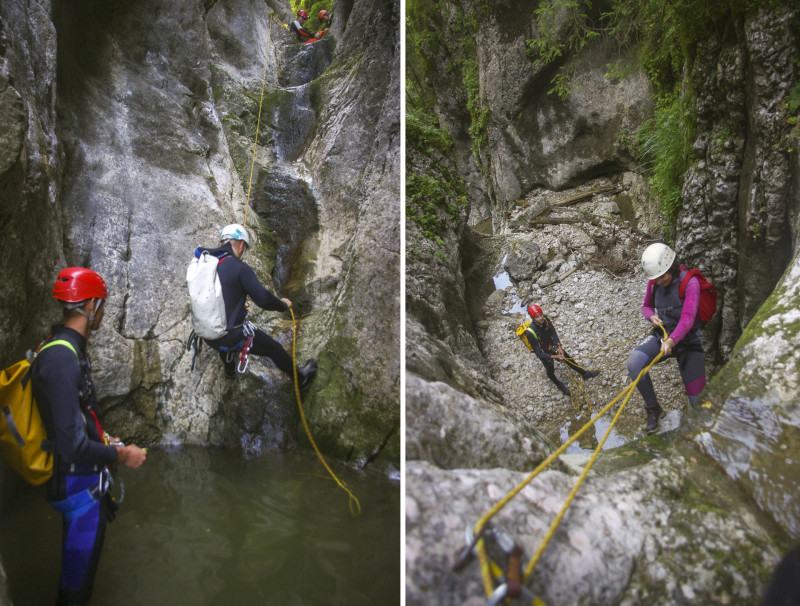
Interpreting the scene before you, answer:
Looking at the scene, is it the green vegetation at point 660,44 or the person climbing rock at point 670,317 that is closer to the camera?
the person climbing rock at point 670,317

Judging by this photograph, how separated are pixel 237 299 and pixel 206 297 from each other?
34 centimetres

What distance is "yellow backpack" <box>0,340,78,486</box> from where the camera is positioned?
7.98 feet

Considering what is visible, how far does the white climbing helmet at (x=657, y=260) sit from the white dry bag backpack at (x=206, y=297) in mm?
3949

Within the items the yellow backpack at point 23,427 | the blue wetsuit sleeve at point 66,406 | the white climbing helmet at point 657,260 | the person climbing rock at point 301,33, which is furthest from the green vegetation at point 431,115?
the person climbing rock at point 301,33

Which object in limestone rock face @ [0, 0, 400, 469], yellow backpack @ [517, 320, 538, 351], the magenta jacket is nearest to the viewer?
the magenta jacket

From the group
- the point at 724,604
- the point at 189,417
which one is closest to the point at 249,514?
the point at 189,417

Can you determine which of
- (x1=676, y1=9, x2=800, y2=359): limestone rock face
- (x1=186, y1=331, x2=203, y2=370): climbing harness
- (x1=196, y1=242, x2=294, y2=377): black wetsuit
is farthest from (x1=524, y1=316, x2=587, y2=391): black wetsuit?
(x1=186, y1=331, x2=203, y2=370): climbing harness

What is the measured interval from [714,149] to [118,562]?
4.51 metres

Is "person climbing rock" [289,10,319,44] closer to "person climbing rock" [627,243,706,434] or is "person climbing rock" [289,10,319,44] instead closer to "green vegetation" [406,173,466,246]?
"green vegetation" [406,173,466,246]

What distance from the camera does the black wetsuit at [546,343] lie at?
7.43ft

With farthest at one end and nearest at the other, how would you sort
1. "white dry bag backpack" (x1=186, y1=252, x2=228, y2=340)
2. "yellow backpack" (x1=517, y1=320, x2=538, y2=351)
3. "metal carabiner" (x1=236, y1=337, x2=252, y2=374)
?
"metal carabiner" (x1=236, y1=337, x2=252, y2=374), "white dry bag backpack" (x1=186, y1=252, x2=228, y2=340), "yellow backpack" (x1=517, y1=320, x2=538, y2=351)

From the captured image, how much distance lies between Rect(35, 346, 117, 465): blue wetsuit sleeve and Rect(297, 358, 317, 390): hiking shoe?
2471mm

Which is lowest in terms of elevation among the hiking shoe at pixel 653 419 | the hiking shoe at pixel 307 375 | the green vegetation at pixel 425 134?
the hiking shoe at pixel 307 375

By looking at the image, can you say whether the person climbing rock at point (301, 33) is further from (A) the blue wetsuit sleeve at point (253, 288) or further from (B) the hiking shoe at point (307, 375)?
(B) the hiking shoe at point (307, 375)
